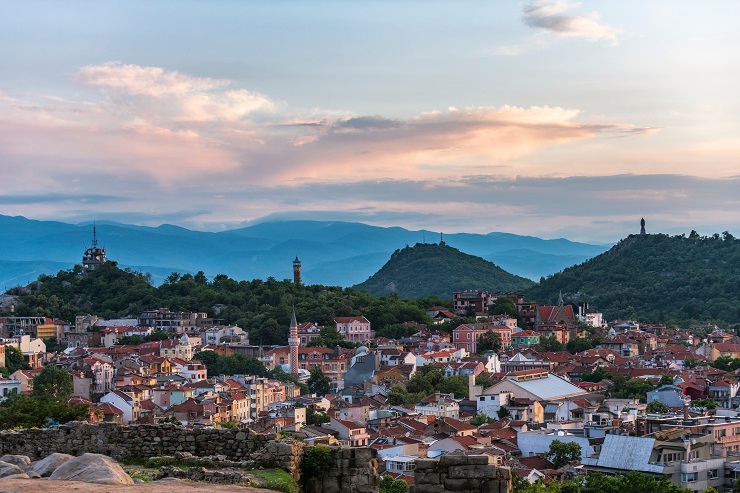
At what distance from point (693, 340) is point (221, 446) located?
210 ft

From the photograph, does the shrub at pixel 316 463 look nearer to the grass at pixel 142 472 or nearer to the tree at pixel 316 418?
→ the grass at pixel 142 472

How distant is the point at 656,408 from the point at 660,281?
59.0m

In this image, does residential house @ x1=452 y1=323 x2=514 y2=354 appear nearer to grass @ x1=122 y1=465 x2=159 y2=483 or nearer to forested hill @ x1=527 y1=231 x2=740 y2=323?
forested hill @ x1=527 y1=231 x2=740 y2=323

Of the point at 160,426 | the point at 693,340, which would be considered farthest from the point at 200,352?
the point at 160,426

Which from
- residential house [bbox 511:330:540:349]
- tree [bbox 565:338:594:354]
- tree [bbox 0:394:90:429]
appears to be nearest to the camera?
tree [bbox 0:394:90:429]

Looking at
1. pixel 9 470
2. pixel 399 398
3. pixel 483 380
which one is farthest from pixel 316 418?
pixel 9 470

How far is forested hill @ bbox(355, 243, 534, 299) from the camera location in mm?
121125

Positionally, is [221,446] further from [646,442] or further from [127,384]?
[127,384]

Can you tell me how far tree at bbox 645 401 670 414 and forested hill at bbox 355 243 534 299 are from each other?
73.5 m

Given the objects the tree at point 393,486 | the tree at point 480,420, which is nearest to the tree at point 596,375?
the tree at point 480,420

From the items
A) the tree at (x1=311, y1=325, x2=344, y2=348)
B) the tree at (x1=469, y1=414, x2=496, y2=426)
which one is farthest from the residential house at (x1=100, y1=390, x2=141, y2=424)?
the tree at (x1=311, y1=325, x2=344, y2=348)

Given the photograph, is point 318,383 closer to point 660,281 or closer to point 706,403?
point 706,403

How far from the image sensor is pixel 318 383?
5806 cm

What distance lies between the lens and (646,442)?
2711 cm
